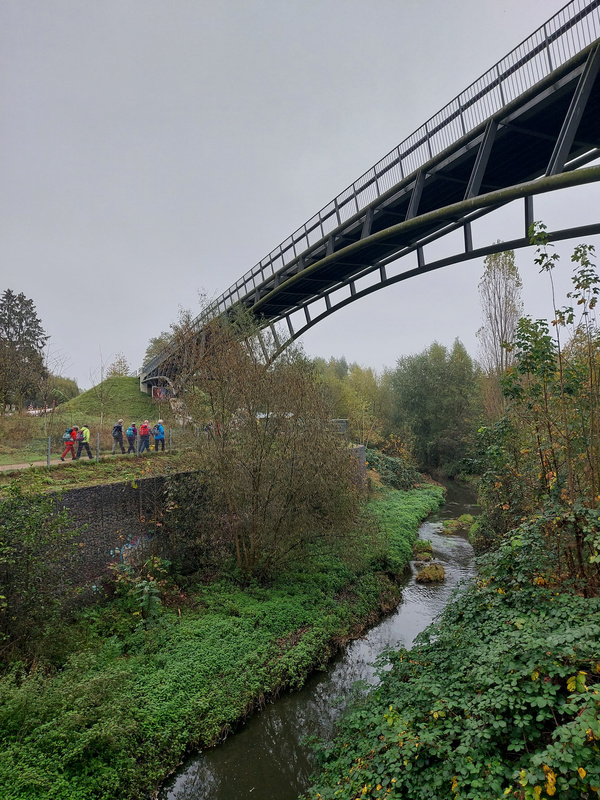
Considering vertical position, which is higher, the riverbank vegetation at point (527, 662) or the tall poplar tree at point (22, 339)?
the tall poplar tree at point (22, 339)

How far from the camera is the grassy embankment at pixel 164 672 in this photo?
5715 millimetres

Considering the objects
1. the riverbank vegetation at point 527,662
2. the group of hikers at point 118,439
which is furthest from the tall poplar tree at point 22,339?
the riverbank vegetation at point 527,662

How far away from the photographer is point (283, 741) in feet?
23.6

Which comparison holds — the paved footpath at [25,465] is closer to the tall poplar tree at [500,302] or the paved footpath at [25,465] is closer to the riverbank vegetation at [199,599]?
the riverbank vegetation at [199,599]

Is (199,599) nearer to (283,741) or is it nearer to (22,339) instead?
(283,741)

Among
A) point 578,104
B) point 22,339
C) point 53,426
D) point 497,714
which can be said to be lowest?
point 497,714

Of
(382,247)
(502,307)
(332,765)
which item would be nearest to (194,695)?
(332,765)

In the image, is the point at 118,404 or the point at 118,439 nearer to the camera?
the point at 118,439

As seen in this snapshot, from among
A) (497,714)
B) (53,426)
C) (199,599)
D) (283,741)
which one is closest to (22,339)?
(53,426)

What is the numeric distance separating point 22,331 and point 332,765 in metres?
38.8

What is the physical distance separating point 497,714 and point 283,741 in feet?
14.9

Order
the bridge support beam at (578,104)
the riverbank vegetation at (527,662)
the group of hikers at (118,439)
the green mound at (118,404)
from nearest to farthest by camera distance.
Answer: the riverbank vegetation at (527,662), the bridge support beam at (578,104), the group of hikers at (118,439), the green mound at (118,404)

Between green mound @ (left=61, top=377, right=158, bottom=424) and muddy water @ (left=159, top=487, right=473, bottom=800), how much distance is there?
27.1 metres

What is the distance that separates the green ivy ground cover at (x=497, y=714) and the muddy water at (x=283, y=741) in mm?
947
